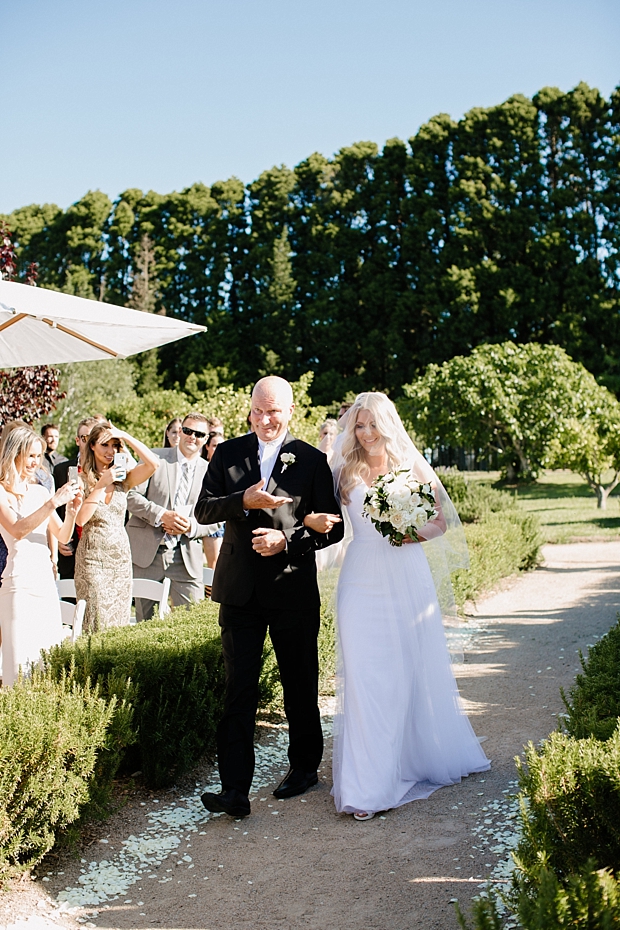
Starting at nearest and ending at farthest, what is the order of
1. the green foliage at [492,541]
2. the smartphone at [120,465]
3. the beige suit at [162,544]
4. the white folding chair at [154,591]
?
the smartphone at [120,465] < the white folding chair at [154,591] < the beige suit at [162,544] < the green foliage at [492,541]

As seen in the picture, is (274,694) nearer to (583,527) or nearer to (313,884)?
(313,884)

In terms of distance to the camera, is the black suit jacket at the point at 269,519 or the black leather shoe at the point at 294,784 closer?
the black suit jacket at the point at 269,519

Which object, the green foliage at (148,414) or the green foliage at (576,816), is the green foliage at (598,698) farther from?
the green foliage at (148,414)

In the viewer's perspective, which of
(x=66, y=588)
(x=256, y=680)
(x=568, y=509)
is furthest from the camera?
(x=568, y=509)

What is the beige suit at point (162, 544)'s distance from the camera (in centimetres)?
627

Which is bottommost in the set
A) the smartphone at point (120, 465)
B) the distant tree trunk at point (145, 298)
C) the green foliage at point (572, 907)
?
the green foliage at point (572, 907)

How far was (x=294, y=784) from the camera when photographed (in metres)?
4.34

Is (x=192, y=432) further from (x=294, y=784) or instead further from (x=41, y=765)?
(x=41, y=765)

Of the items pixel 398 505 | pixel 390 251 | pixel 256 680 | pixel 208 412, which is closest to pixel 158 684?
pixel 256 680

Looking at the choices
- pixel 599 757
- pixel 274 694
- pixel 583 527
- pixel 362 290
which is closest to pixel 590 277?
pixel 362 290

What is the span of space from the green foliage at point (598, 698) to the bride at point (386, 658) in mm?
788

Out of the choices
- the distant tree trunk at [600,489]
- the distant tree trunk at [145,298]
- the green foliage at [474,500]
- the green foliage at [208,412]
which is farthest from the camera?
the distant tree trunk at [145,298]

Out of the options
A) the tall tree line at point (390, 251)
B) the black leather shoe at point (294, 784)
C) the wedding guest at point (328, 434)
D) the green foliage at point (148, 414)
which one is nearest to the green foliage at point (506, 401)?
the green foliage at point (148, 414)

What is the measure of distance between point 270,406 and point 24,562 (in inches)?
71.7
